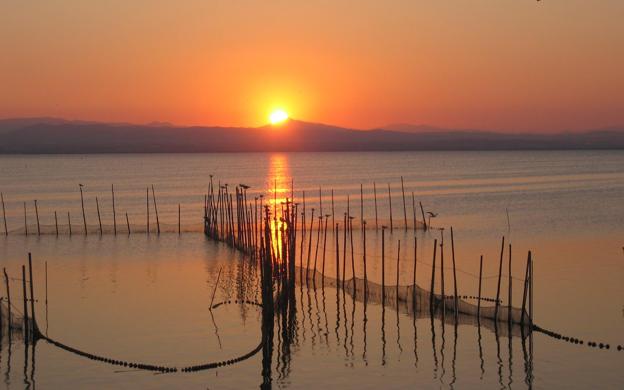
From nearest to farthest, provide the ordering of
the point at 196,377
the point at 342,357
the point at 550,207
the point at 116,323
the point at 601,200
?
the point at 196,377, the point at 342,357, the point at 116,323, the point at 550,207, the point at 601,200

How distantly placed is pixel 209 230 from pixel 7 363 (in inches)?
983

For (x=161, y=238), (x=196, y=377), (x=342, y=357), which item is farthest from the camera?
(x=161, y=238)

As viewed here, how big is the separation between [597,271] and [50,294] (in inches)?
741

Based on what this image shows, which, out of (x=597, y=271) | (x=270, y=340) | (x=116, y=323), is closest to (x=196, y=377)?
(x=270, y=340)

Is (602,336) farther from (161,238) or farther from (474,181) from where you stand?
(474,181)

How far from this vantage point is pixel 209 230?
44062 mm

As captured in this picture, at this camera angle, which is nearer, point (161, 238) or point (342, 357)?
point (342, 357)

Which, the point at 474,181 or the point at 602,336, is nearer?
the point at 602,336

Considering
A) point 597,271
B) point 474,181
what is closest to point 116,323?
point 597,271

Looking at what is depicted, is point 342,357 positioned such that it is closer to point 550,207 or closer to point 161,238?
point 161,238

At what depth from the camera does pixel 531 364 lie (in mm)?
19203

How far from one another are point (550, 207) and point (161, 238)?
1194 inches

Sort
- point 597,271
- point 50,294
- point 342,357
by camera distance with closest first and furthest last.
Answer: point 342,357
point 50,294
point 597,271

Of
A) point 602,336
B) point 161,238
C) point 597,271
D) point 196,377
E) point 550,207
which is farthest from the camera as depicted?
point 550,207
